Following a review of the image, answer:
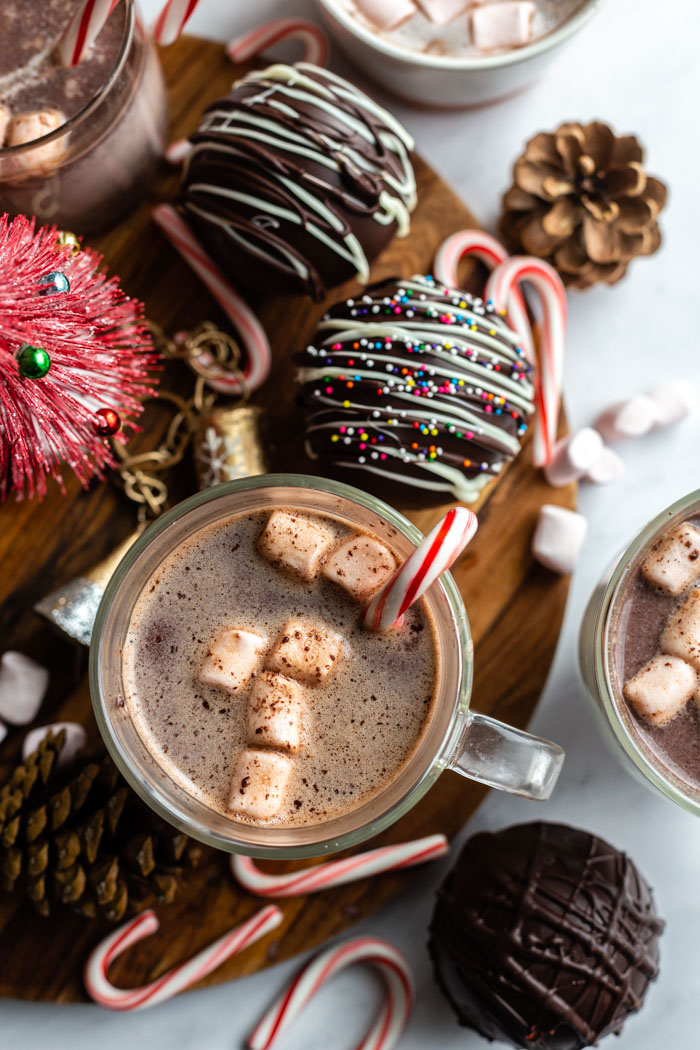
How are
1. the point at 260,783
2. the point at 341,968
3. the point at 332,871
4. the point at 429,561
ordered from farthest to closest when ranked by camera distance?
the point at 341,968 → the point at 332,871 → the point at 260,783 → the point at 429,561

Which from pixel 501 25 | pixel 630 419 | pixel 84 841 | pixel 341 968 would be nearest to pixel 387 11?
pixel 501 25

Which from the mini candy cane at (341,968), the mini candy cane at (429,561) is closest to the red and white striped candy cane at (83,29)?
the mini candy cane at (429,561)

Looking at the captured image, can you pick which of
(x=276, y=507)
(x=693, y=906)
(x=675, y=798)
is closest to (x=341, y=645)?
(x=276, y=507)

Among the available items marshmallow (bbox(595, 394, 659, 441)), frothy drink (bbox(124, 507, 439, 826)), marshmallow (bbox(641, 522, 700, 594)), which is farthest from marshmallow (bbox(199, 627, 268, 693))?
marshmallow (bbox(595, 394, 659, 441))

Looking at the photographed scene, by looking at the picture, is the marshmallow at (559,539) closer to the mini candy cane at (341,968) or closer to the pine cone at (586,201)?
the pine cone at (586,201)

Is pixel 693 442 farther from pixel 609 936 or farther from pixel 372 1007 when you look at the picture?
pixel 372 1007

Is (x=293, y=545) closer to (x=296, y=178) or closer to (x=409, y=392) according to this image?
(x=409, y=392)
